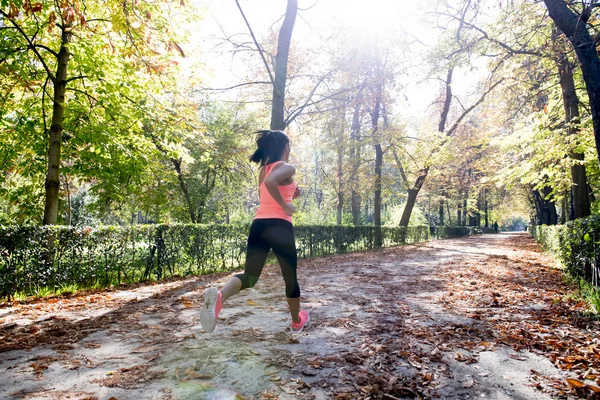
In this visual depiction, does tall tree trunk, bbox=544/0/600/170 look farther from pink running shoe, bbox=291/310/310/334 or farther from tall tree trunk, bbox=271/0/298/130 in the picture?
tall tree trunk, bbox=271/0/298/130

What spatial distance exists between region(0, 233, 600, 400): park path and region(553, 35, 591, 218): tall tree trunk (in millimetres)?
6339

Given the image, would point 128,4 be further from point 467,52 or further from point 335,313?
point 467,52

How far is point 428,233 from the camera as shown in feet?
86.9

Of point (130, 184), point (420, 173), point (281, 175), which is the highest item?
point (420, 173)

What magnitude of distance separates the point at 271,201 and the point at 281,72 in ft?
29.2

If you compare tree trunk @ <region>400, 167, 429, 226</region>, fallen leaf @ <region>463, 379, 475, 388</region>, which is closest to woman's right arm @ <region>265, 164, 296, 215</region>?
fallen leaf @ <region>463, 379, 475, 388</region>

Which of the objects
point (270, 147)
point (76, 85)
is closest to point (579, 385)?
point (270, 147)

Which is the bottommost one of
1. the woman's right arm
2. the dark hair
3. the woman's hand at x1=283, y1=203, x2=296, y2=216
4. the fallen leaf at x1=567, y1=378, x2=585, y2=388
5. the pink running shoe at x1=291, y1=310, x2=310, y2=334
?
the fallen leaf at x1=567, y1=378, x2=585, y2=388

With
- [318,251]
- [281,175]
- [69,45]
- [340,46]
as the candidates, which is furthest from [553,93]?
[69,45]

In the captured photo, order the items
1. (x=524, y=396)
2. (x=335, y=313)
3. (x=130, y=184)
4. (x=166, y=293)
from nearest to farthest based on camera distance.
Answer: (x=524, y=396), (x=335, y=313), (x=166, y=293), (x=130, y=184)

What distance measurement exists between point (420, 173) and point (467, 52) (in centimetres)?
1124

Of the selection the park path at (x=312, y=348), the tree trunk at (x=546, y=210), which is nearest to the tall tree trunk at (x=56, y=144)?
the park path at (x=312, y=348)

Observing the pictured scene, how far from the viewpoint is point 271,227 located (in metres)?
3.05

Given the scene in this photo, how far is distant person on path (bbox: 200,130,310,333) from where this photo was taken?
3.03 metres
